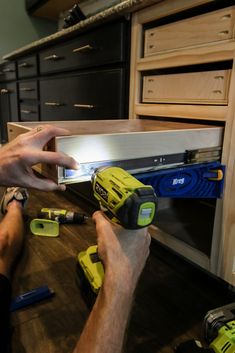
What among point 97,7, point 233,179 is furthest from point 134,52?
point 97,7

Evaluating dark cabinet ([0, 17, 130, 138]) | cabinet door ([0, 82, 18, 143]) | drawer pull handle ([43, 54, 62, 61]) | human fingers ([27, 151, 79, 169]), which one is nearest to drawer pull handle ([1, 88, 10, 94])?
cabinet door ([0, 82, 18, 143])

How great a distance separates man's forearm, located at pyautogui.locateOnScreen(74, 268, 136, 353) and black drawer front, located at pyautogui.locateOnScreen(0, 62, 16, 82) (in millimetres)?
1835

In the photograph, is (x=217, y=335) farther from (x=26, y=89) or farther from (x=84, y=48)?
(x=26, y=89)

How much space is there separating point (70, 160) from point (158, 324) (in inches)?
19.8

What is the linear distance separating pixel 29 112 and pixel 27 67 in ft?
0.85

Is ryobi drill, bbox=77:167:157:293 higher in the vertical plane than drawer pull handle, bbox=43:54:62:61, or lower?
lower

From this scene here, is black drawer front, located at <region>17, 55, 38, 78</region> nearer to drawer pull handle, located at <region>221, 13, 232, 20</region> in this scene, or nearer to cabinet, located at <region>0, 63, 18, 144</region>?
cabinet, located at <region>0, 63, 18, 144</region>

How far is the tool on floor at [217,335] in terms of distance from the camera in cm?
60

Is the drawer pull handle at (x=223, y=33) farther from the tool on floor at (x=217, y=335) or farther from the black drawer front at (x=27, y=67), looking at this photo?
the black drawer front at (x=27, y=67)

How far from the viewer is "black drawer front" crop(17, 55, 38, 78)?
1610 mm

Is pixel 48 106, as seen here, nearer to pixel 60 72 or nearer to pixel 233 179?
pixel 60 72

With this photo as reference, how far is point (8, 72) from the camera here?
2025mm

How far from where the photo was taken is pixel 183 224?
1.01 m

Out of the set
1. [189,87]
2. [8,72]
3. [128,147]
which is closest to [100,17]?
[189,87]
